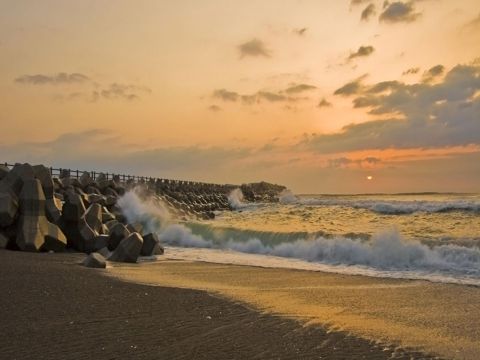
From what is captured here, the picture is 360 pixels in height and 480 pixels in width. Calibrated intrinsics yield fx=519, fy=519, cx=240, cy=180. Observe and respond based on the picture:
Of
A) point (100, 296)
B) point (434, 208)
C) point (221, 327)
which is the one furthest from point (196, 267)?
point (434, 208)

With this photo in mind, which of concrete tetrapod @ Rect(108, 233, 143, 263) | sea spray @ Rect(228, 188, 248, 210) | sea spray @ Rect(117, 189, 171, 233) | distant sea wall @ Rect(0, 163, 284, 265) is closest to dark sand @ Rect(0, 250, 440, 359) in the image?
distant sea wall @ Rect(0, 163, 284, 265)

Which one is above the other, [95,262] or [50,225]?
[50,225]

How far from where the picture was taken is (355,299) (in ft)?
26.0

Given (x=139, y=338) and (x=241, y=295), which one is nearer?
(x=139, y=338)

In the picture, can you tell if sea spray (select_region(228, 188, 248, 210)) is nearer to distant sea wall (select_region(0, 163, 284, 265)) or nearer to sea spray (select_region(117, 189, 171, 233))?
sea spray (select_region(117, 189, 171, 233))

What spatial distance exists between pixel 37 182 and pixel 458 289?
30.3 ft

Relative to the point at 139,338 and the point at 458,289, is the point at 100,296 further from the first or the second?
the point at 458,289

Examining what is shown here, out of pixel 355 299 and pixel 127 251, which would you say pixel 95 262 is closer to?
pixel 127 251

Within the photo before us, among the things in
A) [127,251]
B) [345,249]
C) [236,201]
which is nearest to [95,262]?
[127,251]

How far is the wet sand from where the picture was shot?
5688 mm

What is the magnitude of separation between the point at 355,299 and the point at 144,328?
3.84 m

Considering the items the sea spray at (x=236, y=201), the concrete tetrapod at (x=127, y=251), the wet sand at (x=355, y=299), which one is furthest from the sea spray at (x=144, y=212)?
the sea spray at (x=236, y=201)

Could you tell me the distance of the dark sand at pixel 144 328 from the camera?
4535mm

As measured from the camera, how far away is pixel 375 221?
26.4 meters
